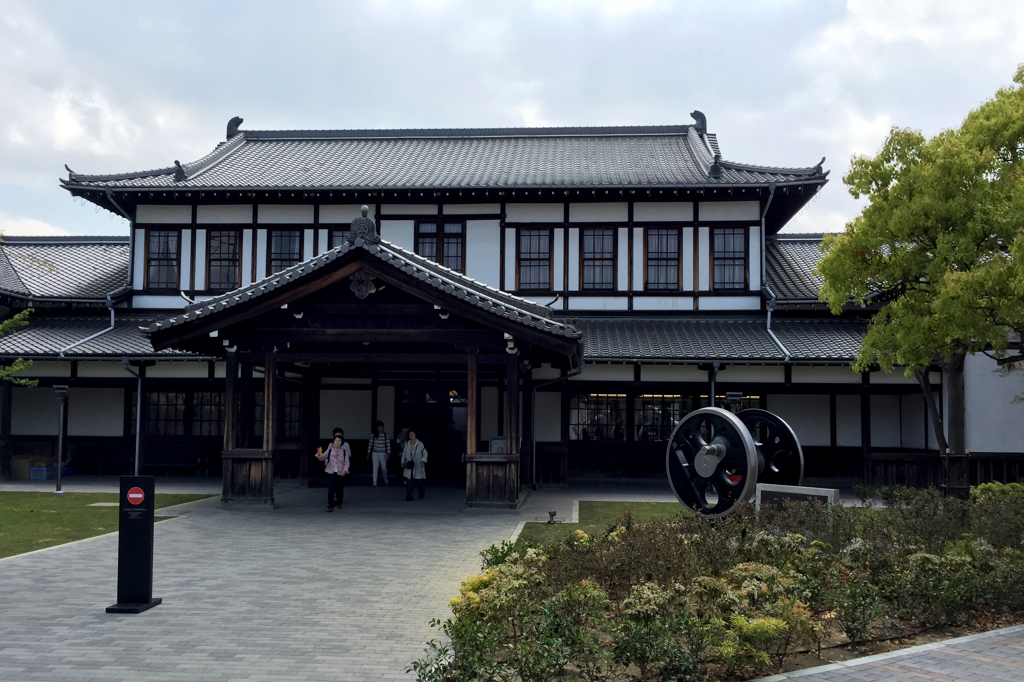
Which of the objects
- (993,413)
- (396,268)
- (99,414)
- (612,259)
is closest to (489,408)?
(612,259)

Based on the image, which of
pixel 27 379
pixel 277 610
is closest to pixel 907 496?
pixel 277 610

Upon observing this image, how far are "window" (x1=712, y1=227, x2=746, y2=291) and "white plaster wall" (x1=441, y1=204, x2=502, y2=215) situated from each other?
241 inches

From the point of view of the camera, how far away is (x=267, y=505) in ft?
52.3

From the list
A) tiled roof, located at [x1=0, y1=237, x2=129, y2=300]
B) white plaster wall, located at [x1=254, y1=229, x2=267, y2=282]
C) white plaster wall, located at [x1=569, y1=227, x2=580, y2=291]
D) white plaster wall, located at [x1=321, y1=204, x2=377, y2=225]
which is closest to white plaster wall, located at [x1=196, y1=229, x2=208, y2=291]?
white plaster wall, located at [x1=254, y1=229, x2=267, y2=282]

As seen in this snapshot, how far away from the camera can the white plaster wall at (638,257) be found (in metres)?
22.6

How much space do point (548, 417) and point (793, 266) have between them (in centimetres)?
881

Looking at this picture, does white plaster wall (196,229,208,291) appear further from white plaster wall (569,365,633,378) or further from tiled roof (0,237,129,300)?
white plaster wall (569,365,633,378)

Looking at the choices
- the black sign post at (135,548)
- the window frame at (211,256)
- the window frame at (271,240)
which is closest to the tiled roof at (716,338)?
the window frame at (271,240)

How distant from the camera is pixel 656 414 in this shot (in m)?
22.9

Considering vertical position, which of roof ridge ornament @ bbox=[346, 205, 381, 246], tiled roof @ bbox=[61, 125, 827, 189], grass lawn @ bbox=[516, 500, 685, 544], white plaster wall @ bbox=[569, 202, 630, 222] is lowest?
grass lawn @ bbox=[516, 500, 685, 544]

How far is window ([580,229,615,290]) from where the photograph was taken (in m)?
22.8

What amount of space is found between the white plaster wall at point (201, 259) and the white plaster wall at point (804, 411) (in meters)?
16.2

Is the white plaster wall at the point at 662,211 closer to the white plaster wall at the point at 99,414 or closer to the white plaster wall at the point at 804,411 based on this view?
the white plaster wall at the point at 804,411

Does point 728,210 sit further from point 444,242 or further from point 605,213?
point 444,242
